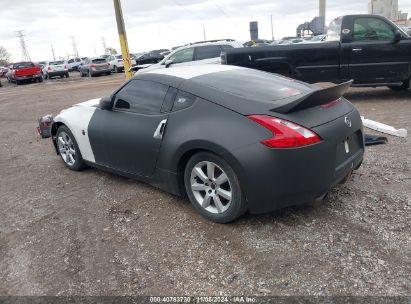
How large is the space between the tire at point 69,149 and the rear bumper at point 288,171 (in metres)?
2.80

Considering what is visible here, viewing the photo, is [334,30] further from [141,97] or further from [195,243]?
[195,243]

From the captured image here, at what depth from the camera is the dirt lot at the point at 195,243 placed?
285 centimetres

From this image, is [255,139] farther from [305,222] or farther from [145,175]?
[145,175]

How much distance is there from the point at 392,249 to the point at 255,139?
137cm

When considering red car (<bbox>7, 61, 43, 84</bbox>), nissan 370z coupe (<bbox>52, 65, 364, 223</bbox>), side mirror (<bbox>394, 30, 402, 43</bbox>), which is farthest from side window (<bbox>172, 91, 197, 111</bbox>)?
red car (<bbox>7, 61, 43, 84</bbox>)

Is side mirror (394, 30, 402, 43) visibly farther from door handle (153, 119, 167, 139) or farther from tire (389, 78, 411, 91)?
door handle (153, 119, 167, 139)

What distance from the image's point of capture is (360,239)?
3236 millimetres

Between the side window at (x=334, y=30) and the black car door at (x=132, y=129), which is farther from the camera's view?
the side window at (x=334, y=30)

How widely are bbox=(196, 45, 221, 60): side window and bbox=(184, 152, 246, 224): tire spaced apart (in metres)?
9.26

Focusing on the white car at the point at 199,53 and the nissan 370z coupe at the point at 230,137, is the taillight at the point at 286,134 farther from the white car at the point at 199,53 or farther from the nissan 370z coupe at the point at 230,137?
the white car at the point at 199,53

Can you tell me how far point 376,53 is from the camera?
894 cm

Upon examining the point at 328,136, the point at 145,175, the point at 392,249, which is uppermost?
the point at 328,136

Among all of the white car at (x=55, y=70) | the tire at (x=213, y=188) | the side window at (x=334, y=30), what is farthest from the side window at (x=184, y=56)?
the white car at (x=55, y=70)

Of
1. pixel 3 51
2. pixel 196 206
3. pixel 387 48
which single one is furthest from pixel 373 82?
pixel 3 51
